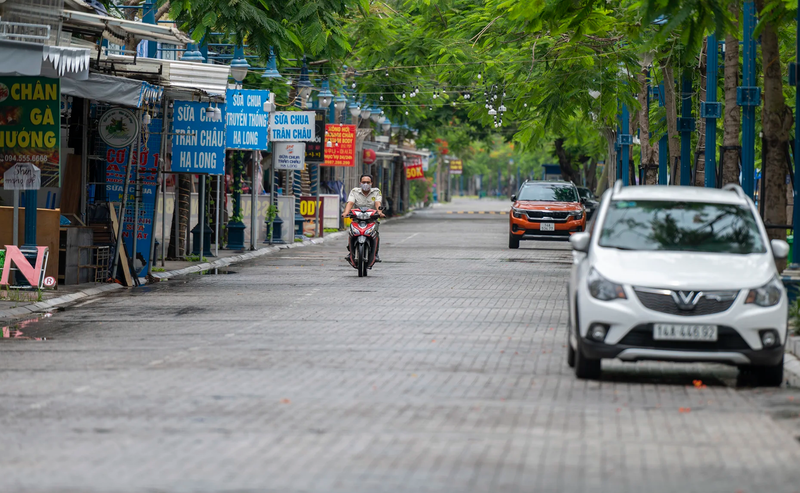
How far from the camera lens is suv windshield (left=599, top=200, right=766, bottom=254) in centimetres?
1136

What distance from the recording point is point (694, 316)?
411 inches

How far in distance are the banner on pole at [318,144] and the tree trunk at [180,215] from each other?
1306 cm

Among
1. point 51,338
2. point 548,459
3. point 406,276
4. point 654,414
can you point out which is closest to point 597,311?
point 654,414

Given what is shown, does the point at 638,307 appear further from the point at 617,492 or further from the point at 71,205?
the point at 71,205

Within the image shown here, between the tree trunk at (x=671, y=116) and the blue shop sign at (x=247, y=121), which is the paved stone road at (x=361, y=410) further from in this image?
the blue shop sign at (x=247, y=121)

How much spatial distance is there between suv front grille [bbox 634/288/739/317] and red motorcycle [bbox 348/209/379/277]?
13.2 m

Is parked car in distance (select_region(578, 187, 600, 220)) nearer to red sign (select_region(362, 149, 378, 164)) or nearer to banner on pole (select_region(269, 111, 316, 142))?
banner on pole (select_region(269, 111, 316, 142))

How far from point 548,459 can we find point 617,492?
0.85 metres

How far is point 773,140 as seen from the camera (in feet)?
56.1

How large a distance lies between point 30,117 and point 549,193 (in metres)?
19.3

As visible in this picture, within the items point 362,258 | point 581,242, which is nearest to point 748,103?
point 362,258

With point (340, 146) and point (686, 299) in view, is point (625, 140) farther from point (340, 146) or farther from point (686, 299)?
point (686, 299)

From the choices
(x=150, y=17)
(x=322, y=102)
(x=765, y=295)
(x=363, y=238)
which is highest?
(x=150, y=17)

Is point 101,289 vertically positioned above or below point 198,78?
below
